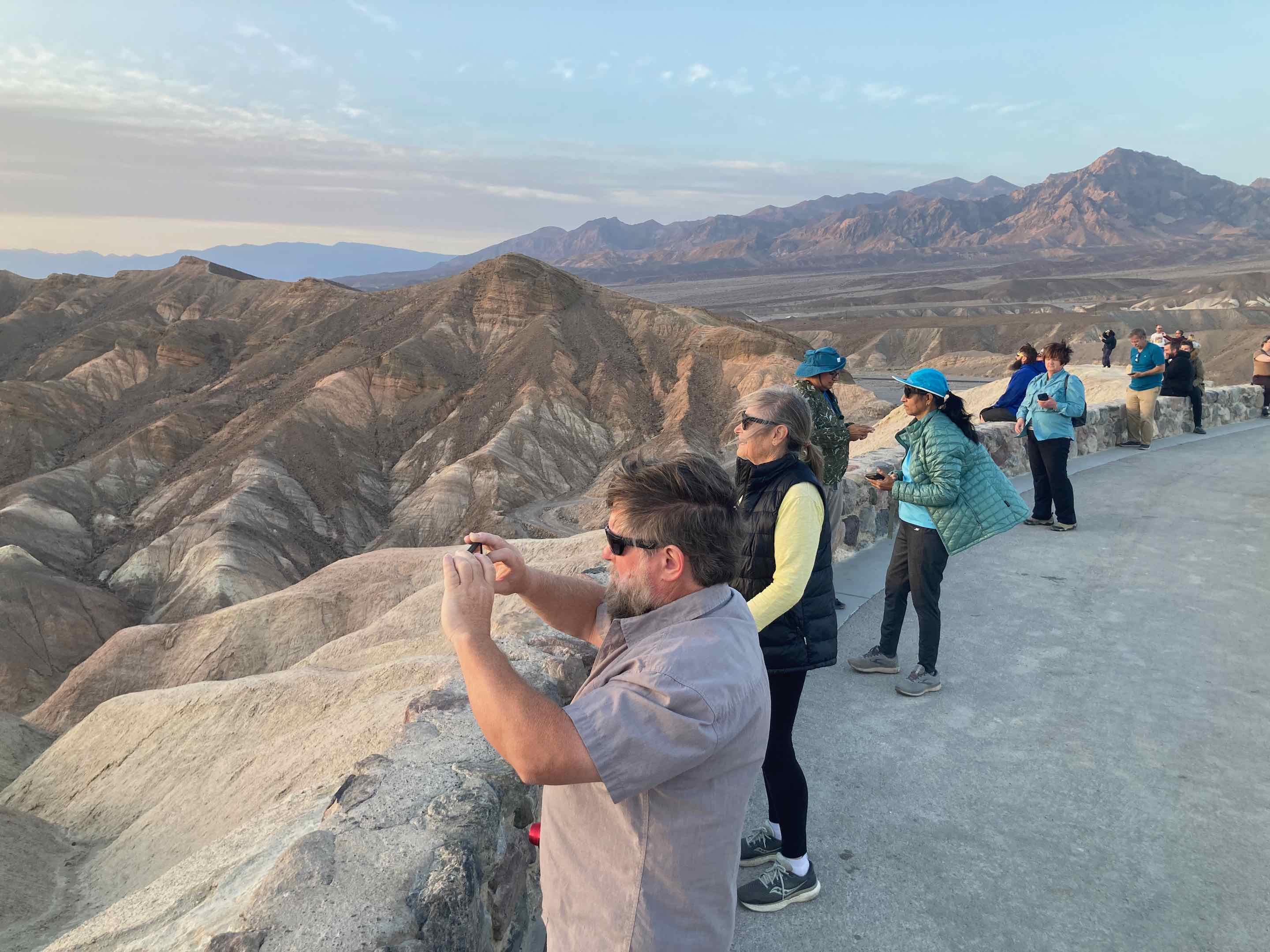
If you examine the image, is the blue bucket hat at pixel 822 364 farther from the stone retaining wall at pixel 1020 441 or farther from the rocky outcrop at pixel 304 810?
the rocky outcrop at pixel 304 810

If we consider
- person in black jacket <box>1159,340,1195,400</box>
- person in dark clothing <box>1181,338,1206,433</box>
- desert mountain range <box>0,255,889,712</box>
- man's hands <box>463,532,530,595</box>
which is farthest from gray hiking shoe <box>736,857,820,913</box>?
desert mountain range <box>0,255,889,712</box>

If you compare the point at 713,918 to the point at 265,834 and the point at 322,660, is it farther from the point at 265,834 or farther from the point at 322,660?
the point at 322,660

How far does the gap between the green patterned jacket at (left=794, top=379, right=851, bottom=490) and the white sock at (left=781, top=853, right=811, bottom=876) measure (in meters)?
2.17

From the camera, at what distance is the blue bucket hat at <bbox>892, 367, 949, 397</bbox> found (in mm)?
4285

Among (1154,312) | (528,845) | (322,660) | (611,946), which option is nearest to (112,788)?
(322,660)

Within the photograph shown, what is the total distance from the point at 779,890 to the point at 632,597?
5.59 feet

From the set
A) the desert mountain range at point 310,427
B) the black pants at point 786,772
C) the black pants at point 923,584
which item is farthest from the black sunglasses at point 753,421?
the desert mountain range at point 310,427

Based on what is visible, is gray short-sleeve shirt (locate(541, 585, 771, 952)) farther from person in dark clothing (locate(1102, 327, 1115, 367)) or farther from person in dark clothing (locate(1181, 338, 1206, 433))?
person in dark clothing (locate(1102, 327, 1115, 367))

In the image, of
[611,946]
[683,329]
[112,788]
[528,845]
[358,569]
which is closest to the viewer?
[611,946]

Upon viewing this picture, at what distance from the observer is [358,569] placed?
64.0ft

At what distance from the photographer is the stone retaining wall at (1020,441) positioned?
22.8 ft

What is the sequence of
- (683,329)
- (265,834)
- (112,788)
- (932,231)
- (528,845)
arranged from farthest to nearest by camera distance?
(932,231) < (683,329) < (112,788) < (265,834) < (528,845)

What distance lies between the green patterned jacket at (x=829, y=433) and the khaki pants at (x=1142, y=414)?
8333mm

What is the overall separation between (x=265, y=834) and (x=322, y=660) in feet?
27.4
